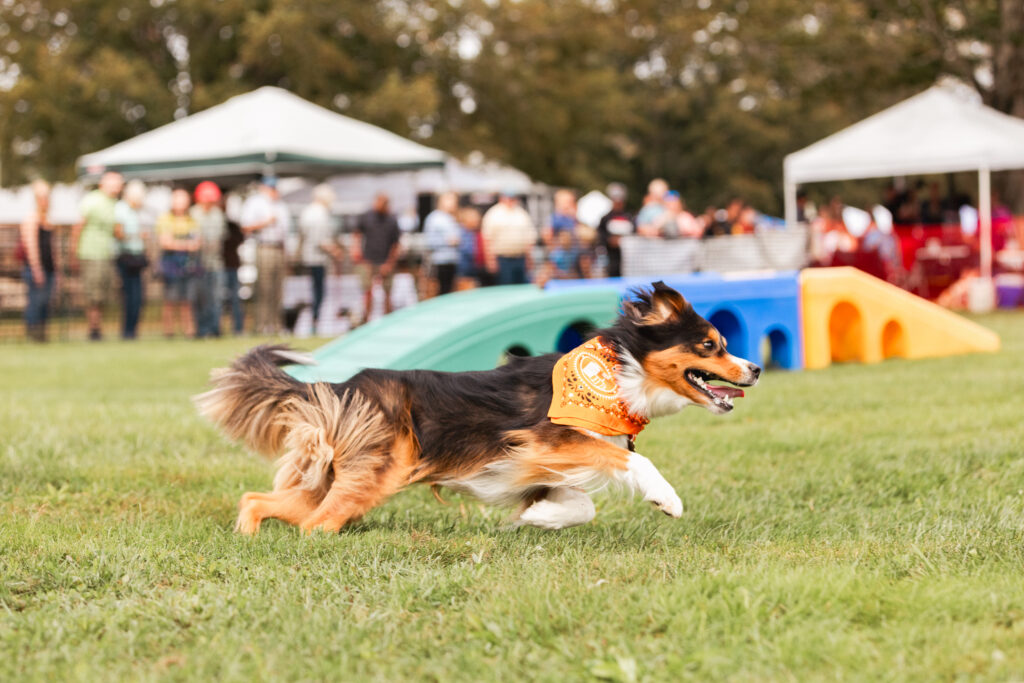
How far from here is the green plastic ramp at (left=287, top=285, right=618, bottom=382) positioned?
28.5 feet

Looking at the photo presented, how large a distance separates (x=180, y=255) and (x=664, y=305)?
13195 mm

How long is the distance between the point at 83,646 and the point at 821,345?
9849mm

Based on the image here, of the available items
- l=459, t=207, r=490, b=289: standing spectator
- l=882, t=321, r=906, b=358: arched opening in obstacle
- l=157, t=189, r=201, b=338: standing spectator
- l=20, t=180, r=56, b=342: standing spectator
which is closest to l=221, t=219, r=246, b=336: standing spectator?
l=157, t=189, r=201, b=338: standing spectator

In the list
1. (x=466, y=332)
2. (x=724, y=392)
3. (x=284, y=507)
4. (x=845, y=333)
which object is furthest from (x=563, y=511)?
(x=845, y=333)

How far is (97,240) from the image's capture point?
659 inches

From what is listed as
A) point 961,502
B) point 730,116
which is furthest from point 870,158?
point 730,116

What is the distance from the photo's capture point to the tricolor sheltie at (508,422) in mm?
5082

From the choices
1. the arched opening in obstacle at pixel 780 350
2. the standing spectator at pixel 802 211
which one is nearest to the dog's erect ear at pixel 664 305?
the arched opening in obstacle at pixel 780 350

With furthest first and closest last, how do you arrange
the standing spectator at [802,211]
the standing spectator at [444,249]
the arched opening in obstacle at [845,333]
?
the standing spectator at [802,211]
the standing spectator at [444,249]
the arched opening in obstacle at [845,333]

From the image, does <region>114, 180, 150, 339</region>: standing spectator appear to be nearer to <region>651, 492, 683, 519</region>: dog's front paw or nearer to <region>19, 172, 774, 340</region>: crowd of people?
<region>19, 172, 774, 340</region>: crowd of people

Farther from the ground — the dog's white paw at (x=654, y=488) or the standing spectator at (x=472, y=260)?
the standing spectator at (x=472, y=260)

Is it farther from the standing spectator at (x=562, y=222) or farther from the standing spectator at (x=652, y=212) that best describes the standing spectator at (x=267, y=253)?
the standing spectator at (x=652, y=212)

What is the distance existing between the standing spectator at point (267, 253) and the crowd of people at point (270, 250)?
1 centimetres

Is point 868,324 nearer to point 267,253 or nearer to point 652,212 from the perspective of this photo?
point 652,212
